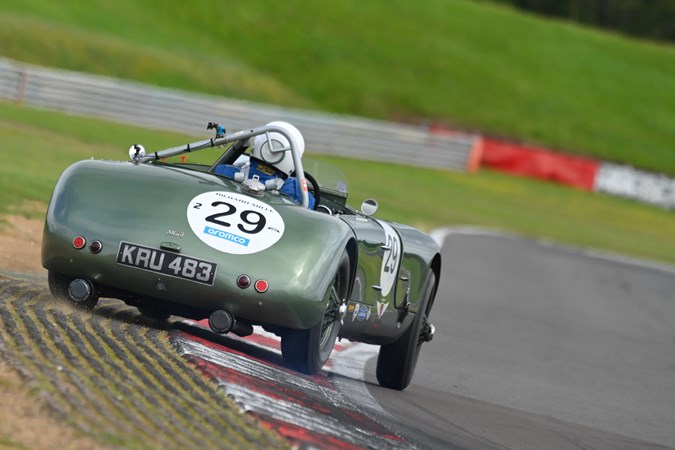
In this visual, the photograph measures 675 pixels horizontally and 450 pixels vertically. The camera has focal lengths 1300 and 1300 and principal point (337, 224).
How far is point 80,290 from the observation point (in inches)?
237

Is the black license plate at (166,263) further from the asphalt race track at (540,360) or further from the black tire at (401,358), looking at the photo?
the black tire at (401,358)

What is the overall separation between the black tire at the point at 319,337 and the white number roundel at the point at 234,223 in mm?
406

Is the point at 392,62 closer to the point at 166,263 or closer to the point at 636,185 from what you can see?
the point at 636,185

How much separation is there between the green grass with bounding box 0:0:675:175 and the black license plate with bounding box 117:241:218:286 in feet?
85.3

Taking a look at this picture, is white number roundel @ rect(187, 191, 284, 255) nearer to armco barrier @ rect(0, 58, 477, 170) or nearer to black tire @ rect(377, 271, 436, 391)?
black tire @ rect(377, 271, 436, 391)

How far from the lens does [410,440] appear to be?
5.38m

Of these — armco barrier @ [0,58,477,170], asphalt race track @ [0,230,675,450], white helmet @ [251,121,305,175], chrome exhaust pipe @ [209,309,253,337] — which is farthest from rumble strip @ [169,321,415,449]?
armco barrier @ [0,58,477,170]

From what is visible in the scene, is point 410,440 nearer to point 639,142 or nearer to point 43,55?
point 43,55

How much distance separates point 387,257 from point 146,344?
1.91 metres

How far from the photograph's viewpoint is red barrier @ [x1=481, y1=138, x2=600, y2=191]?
33812mm

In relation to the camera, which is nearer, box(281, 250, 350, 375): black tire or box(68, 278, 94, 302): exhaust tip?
box(68, 278, 94, 302): exhaust tip

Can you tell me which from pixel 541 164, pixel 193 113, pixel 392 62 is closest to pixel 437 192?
pixel 193 113

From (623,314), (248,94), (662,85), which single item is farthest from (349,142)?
(662,85)

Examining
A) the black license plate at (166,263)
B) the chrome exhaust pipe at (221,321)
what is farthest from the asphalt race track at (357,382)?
the black license plate at (166,263)
